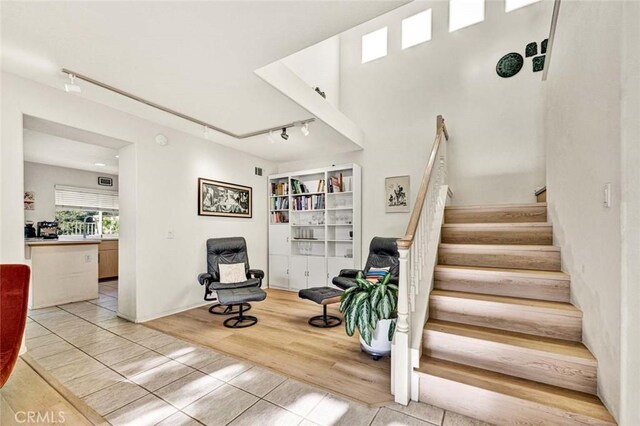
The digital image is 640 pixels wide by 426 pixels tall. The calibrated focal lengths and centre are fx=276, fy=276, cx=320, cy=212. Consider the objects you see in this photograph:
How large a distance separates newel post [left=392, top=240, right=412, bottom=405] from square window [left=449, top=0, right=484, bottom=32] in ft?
13.2

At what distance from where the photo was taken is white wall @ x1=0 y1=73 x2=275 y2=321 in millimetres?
2416

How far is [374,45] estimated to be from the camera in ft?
15.9

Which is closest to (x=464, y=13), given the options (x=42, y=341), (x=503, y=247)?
(x=503, y=247)

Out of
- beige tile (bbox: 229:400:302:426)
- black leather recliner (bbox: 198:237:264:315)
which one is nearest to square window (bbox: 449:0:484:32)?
black leather recliner (bbox: 198:237:264:315)

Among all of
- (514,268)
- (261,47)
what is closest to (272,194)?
(261,47)

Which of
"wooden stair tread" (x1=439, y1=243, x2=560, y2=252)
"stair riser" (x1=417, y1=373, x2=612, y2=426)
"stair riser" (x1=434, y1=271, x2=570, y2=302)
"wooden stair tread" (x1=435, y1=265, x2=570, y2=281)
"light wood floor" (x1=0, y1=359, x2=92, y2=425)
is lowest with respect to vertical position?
Answer: "light wood floor" (x1=0, y1=359, x2=92, y2=425)

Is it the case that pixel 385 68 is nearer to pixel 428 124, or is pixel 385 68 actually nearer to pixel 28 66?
pixel 428 124

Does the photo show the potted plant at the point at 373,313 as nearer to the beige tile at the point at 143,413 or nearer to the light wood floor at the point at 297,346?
the light wood floor at the point at 297,346

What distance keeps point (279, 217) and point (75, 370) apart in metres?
3.43

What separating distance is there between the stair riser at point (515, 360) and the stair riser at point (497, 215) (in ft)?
5.46

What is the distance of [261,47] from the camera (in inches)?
81.0

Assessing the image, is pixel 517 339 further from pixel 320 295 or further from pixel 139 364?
pixel 139 364

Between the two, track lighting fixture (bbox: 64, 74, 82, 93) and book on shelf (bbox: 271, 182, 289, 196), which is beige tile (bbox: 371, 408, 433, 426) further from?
book on shelf (bbox: 271, 182, 289, 196)

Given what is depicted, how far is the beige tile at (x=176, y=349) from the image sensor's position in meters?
2.48
